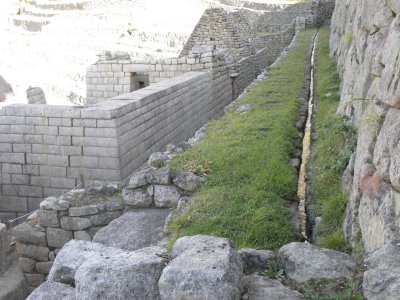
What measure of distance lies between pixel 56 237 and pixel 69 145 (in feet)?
7.46

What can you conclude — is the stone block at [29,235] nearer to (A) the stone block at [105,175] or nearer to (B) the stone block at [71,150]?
(A) the stone block at [105,175]

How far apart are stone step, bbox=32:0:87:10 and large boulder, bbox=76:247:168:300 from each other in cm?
4370

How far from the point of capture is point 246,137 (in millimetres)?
7969

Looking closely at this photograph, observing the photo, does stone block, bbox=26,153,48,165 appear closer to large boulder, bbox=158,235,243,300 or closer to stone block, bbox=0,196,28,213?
stone block, bbox=0,196,28,213

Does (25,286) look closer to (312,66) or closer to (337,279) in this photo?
(337,279)

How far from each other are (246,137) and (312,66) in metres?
10.4

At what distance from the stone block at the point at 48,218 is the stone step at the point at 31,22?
34.6 m

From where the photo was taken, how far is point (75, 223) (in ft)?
21.6

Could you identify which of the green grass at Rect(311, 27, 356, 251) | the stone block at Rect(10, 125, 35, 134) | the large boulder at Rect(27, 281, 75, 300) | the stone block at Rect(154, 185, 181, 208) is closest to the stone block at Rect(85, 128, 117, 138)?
the stone block at Rect(10, 125, 35, 134)

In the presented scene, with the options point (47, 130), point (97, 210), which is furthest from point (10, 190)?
point (97, 210)

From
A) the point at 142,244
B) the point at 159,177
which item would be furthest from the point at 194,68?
the point at 142,244

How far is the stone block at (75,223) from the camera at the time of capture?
6.55 meters

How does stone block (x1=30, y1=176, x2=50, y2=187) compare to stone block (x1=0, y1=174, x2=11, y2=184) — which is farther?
stone block (x1=0, y1=174, x2=11, y2=184)

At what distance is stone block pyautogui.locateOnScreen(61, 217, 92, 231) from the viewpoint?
655 cm
